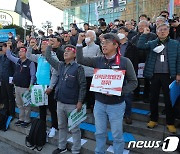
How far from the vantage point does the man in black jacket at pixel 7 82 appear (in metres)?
5.71

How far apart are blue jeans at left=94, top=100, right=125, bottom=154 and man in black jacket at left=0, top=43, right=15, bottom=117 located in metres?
3.30

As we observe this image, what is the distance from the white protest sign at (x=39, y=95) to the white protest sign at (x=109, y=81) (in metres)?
1.70

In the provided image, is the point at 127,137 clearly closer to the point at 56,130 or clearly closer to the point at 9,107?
the point at 56,130

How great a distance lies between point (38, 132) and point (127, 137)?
1.69 metres

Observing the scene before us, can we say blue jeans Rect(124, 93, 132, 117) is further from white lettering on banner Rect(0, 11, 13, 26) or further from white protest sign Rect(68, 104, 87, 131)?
white lettering on banner Rect(0, 11, 13, 26)

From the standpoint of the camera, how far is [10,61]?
5742 millimetres

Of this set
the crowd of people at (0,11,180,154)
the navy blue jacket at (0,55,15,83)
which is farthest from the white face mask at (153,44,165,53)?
the navy blue jacket at (0,55,15,83)

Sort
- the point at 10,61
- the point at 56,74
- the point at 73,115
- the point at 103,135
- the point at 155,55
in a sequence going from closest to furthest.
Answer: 1. the point at 103,135
2. the point at 73,115
3. the point at 155,55
4. the point at 56,74
5. the point at 10,61

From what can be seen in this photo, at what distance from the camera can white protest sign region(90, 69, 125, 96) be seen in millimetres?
3018

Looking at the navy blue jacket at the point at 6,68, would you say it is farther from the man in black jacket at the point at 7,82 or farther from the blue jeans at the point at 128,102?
the blue jeans at the point at 128,102

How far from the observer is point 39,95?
4.59m

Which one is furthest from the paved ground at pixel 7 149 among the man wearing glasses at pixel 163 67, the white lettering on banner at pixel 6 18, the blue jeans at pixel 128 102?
the white lettering on banner at pixel 6 18

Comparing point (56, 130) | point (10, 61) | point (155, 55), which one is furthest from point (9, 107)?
point (155, 55)
